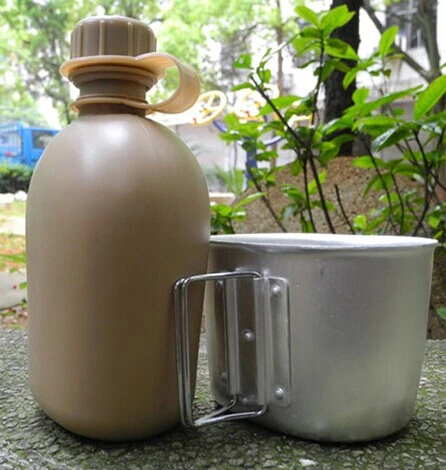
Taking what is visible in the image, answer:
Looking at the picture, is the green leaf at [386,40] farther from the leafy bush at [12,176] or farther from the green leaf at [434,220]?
the leafy bush at [12,176]

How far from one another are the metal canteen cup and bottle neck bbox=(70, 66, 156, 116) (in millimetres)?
154

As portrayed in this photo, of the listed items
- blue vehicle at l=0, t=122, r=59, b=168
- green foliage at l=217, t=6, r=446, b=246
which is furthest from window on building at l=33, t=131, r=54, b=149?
green foliage at l=217, t=6, r=446, b=246

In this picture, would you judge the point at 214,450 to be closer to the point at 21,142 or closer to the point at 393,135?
the point at 393,135

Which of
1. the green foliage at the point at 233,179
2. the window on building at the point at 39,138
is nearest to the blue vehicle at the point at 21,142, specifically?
the window on building at the point at 39,138

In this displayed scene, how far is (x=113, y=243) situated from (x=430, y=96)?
603mm

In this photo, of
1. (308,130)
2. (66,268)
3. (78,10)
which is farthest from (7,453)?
(78,10)

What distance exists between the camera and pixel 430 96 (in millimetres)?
802

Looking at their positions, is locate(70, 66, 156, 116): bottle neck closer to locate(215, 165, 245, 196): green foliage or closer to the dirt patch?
the dirt patch

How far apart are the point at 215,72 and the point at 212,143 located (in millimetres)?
310

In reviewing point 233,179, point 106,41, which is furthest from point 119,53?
point 233,179

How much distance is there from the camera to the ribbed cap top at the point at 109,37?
433mm

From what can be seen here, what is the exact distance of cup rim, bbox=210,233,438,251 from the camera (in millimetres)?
412

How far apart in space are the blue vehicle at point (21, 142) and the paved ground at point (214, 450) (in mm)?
1446

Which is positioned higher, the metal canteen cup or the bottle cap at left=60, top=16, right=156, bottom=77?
the bottle cap at left=60, top=16, right=156, bottom=77
